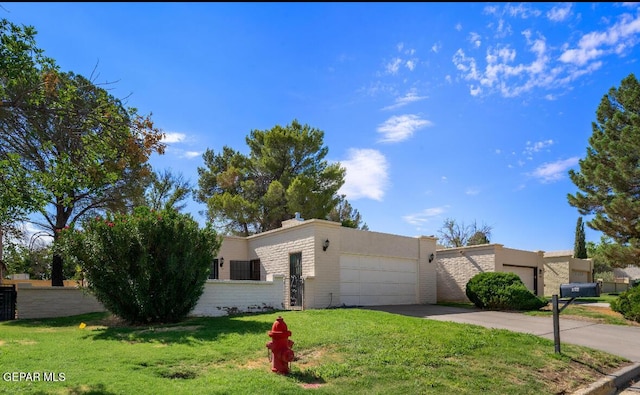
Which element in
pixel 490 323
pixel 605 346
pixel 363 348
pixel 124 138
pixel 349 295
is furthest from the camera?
pixel 349 295

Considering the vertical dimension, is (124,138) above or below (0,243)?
above

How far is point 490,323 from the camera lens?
13.2 meters

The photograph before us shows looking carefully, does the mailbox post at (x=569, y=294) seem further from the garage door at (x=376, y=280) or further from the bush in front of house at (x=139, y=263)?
the garage door at (x=376, y=280)

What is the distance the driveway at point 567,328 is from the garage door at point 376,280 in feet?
6.05

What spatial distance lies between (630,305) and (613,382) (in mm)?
9435

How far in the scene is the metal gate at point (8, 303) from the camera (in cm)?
1470

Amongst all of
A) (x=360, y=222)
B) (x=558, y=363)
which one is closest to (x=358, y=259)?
(x=558, y=363)

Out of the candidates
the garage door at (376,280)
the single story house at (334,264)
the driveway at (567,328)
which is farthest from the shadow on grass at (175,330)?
the driveway at (567,328)

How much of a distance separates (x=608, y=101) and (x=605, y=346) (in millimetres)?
18256

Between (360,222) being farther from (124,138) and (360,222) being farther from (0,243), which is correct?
(124,138)

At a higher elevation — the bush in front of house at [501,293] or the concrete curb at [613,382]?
the bush in front of house at [501,293]

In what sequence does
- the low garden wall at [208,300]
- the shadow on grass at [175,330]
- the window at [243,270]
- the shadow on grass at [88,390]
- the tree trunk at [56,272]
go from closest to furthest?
the shadow on grass at [88,390] → the shadow on grass at [175,330] → the low garden wall at [208,300] → the tree trunk at [56,272] → the window at [243,270]

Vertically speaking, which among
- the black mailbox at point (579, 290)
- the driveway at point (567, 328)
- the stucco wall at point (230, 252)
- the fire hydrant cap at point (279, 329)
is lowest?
the driveway at point (567, 328)

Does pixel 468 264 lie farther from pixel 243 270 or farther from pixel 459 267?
pixel 243 270
